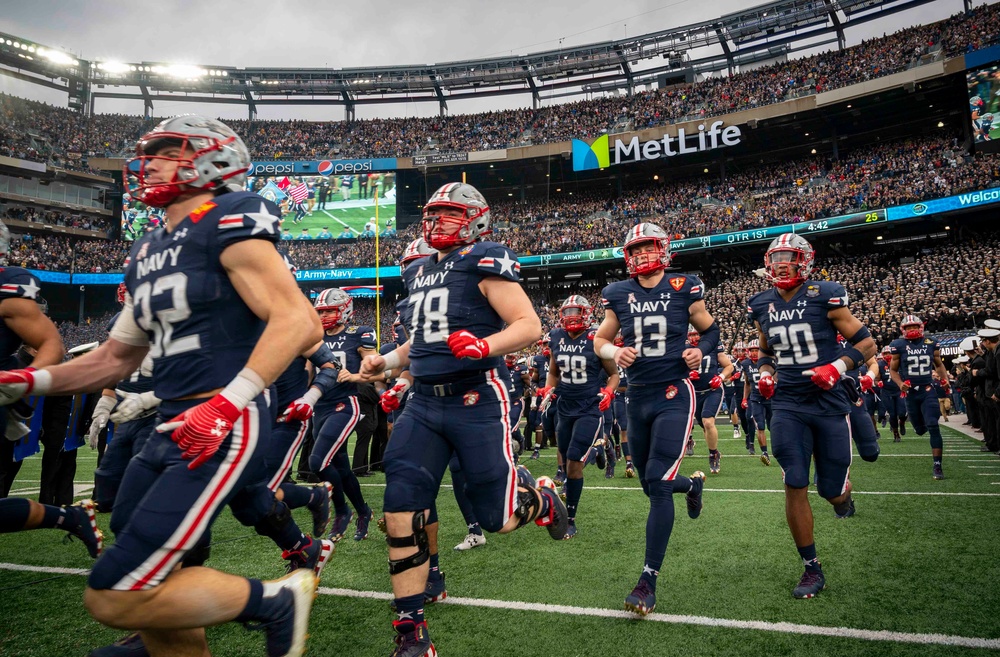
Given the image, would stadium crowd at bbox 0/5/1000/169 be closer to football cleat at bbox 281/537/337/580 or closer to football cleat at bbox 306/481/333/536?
football cleat at bbox 306/481/333/536

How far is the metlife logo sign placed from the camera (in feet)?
113

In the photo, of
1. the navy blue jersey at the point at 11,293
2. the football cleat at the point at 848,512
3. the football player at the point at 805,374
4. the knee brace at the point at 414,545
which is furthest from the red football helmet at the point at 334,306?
the football cleat at the point at 848,512


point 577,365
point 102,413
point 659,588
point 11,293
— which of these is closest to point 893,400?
point 577,365

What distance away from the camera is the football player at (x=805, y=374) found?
172 inches

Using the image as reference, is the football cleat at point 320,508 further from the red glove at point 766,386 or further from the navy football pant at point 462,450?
the red glove at point 766,386

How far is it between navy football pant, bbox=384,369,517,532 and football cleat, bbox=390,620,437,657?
57 centimetres

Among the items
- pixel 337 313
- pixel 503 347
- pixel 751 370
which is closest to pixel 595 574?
pixel 503 347

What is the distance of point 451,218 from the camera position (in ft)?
12.1

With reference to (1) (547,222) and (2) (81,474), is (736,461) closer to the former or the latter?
(2) (81,474)

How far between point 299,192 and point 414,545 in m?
40.3

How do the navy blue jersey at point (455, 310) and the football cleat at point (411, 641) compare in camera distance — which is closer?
the football cleat at point (411, 641)

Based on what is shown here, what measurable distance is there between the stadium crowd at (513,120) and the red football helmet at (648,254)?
3389 centimetres

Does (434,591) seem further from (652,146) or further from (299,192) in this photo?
(299,192)

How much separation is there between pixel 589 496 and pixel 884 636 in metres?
4.64
